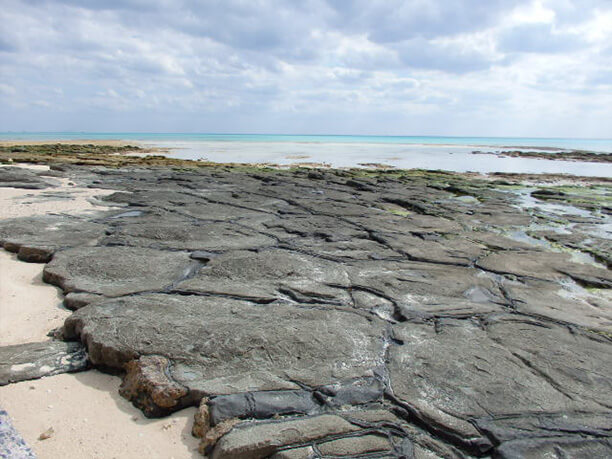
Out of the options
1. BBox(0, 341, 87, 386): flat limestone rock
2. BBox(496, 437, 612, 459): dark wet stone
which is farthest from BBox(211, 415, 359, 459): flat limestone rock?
BBox(0, 341, 87, 386): flat limestone rock

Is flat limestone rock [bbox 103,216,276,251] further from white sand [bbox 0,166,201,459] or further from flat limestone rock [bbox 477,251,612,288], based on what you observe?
flat limestone rock [bbox 477,251,612,288]

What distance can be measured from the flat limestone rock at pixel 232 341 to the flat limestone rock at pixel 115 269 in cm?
46

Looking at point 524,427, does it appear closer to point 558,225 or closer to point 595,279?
point 595,279

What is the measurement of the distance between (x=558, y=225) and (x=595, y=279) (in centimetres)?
391

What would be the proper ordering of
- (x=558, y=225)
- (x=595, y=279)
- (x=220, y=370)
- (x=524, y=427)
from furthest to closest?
(x=558, y=225) → (x=595, y=279) → (x=220, y=370) → (x=524, y=427)

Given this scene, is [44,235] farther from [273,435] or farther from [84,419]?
[273,435]

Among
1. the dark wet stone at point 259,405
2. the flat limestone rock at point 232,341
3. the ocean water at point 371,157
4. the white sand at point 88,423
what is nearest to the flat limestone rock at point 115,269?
the flat limestone rock at point 232,341

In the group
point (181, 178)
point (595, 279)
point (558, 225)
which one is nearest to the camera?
point (595, 279)

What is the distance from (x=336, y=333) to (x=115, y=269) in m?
2.36

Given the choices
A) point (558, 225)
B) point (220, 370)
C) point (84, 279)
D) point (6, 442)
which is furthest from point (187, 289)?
point (558, 225)

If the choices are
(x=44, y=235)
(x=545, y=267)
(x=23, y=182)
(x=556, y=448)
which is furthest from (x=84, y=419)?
(x=23, y=182)

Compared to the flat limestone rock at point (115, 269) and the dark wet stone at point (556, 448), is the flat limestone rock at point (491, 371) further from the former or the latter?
the flat limestone rock at point (115, 269)

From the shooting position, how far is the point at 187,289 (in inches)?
155

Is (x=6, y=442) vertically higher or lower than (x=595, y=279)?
higher
